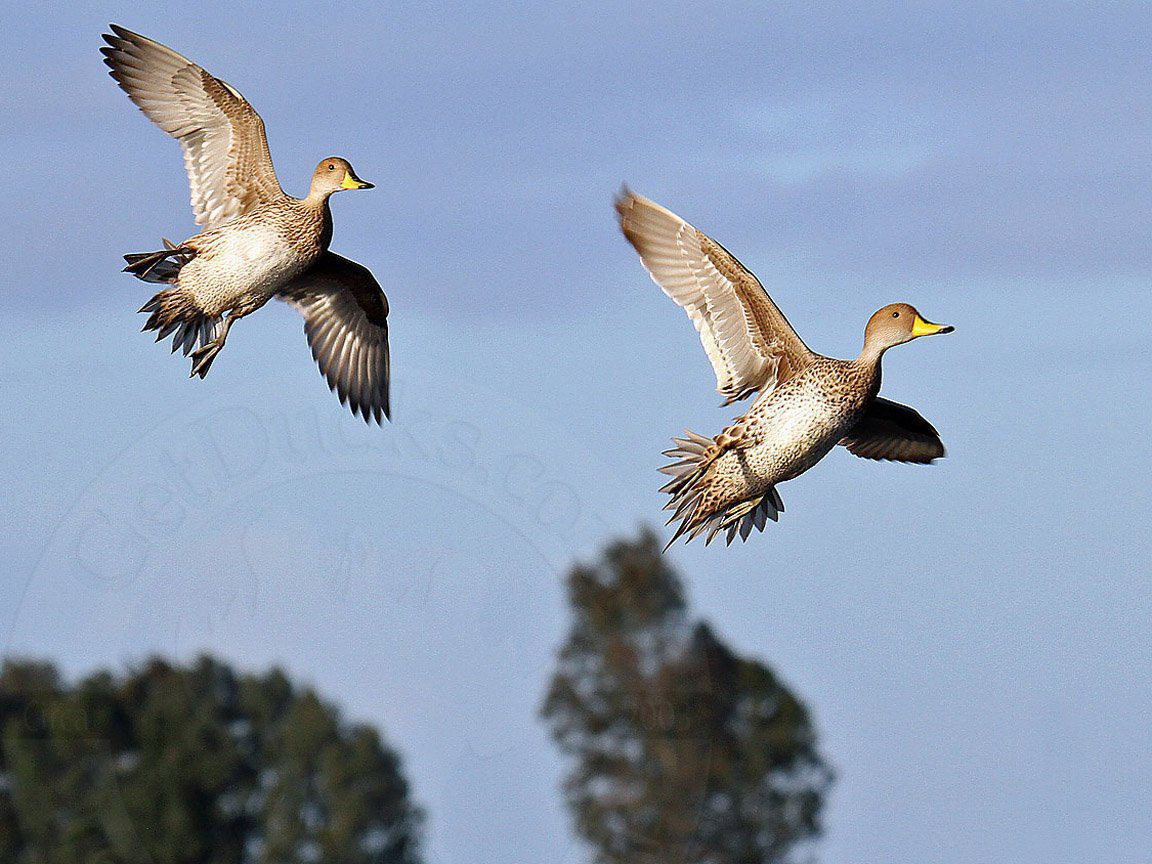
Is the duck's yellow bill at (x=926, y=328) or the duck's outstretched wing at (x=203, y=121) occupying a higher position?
the duck's outstretched wing at (x=203, y=121)

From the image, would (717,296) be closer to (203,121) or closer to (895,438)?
(895,438)

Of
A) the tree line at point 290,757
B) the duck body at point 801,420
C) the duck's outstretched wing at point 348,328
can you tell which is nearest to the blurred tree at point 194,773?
the tree line at point 290,757

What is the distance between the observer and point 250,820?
20.2m

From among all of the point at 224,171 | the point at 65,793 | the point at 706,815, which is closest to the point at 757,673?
the point at 706,815

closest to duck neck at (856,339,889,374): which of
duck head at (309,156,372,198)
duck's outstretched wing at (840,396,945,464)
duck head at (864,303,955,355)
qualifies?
duck head at (864,303,955,355)

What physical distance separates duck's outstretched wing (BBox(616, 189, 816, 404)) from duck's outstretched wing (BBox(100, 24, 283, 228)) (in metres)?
2.71

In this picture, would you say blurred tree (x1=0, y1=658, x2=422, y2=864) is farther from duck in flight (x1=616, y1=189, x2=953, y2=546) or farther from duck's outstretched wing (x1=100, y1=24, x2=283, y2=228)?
duck's outstretched wing (x1=100, y1=24, x2=283, y2=228)

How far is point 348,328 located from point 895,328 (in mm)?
4418

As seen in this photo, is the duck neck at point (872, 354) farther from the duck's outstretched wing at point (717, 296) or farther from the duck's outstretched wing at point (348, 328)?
the duck's outstretched wing at point (348, 328)

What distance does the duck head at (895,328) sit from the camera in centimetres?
1512

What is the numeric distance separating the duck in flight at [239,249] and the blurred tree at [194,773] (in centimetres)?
281

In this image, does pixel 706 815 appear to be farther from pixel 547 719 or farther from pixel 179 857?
pixel 547 719

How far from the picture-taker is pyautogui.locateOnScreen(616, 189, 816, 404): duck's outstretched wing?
15.3m

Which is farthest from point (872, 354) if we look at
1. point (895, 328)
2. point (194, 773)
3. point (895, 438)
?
point (194, 773)
